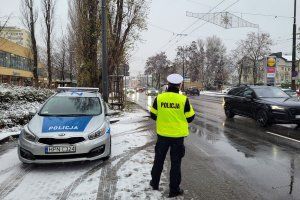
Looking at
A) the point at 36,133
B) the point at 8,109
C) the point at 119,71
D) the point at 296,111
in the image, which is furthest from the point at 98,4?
the point at 36,133

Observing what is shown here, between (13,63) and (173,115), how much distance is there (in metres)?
61.6

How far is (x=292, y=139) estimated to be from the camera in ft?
29.7

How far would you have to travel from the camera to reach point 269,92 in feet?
41.1

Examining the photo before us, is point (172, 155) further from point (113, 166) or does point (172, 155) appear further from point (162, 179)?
point (113, 166)

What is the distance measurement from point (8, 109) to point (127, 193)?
9.73m

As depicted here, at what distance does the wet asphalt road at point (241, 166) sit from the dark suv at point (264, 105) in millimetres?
745

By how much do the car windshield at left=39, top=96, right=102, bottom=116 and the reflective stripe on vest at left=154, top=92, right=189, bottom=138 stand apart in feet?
9.40

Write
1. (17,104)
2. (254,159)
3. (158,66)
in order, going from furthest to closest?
(158,66)
(17,104)
(254,159)

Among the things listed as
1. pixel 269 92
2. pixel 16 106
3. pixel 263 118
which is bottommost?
pixel 263 118

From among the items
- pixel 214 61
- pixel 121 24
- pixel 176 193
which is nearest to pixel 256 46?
pixel 214 61

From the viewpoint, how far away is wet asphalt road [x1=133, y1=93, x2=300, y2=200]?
15.8 ft

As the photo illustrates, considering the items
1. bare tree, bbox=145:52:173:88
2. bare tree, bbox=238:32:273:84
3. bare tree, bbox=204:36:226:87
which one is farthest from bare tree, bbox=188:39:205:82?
bare tree, bbox=238:32:273:84

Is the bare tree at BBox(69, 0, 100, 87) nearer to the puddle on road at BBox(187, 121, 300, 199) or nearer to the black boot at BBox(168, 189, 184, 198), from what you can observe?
the puddle on road at BBox(187, 121, 300, 199)

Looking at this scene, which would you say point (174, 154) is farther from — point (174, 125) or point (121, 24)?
point (121, 24)
